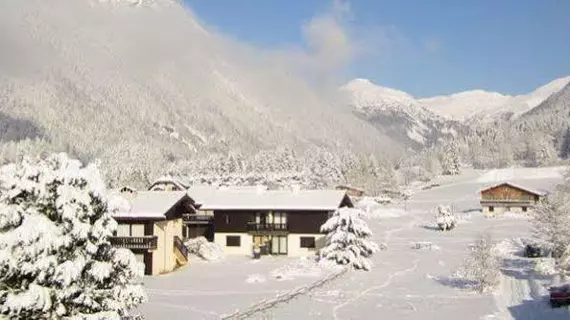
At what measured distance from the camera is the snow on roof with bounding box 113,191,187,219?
52.8 metres

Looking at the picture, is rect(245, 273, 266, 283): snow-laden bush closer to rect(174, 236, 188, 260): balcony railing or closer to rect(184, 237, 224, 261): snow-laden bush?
rect(174, 236, 188, 260): balcony railing

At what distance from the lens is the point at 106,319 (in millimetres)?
21203

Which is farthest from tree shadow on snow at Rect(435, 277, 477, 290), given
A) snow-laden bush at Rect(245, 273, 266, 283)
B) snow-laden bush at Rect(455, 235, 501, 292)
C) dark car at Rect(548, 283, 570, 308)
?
snow-laden bush at Rect(245, 273, 266, 283)

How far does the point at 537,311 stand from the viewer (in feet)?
114

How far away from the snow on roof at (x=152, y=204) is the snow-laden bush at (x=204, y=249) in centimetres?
588

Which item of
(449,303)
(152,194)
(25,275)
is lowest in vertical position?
(449,303)

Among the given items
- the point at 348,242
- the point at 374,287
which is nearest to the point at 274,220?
the point at 348,242

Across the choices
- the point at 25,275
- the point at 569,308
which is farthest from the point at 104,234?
the point at 569,308

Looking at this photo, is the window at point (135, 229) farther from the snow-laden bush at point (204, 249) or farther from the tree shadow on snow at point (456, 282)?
the tree shadow on snow at point (456, 282)

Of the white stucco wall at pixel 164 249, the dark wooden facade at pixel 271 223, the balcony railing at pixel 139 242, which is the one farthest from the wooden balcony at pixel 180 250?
the dark wooden facade at pixel 271 223

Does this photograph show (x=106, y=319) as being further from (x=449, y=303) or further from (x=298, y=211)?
(x=298, y=211)

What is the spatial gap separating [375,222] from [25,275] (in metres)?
86.3

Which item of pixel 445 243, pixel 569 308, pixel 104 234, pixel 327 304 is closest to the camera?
pixel 104 234

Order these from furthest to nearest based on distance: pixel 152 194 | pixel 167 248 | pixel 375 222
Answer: pixel 375 222 → pixel 152 194 → pixel 167 248
